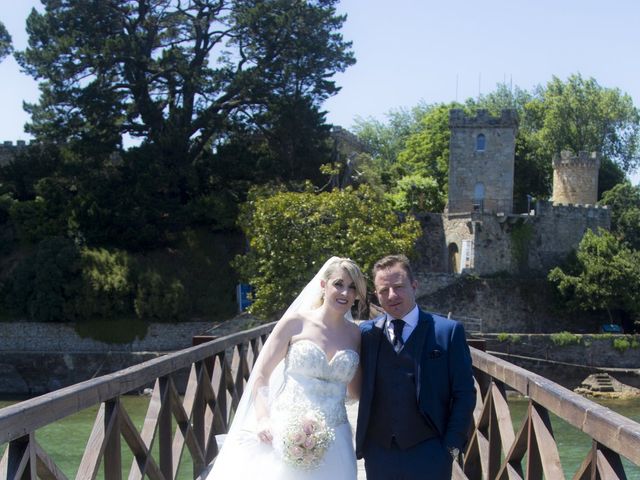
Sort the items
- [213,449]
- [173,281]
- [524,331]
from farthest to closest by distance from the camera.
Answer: [524,331]
[173,281]
[213,449]

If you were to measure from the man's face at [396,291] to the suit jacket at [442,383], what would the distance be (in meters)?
0.11

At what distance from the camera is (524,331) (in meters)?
38.6

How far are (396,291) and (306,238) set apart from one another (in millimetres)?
23941

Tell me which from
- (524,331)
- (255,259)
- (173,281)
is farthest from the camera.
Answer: (524,331)

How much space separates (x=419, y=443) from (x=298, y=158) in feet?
104

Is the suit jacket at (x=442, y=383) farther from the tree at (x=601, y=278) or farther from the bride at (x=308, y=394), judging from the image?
the tree at (x=601, y=278)

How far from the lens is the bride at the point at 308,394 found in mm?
5090

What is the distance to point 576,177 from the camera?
155ft

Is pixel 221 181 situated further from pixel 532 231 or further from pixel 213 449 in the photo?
pixel 213 449

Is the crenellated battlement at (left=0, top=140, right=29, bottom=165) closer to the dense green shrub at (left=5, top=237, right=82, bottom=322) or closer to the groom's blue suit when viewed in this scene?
the dense green shrub at (left=5, top=237, right=82, bottom=322)

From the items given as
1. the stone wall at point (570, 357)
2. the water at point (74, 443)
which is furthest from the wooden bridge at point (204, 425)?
the stone wall at point (570, 357)

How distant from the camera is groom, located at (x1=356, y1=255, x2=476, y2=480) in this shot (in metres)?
4.61

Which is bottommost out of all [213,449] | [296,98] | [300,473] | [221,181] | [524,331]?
[524,331]

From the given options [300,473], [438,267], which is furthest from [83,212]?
[300,473]
